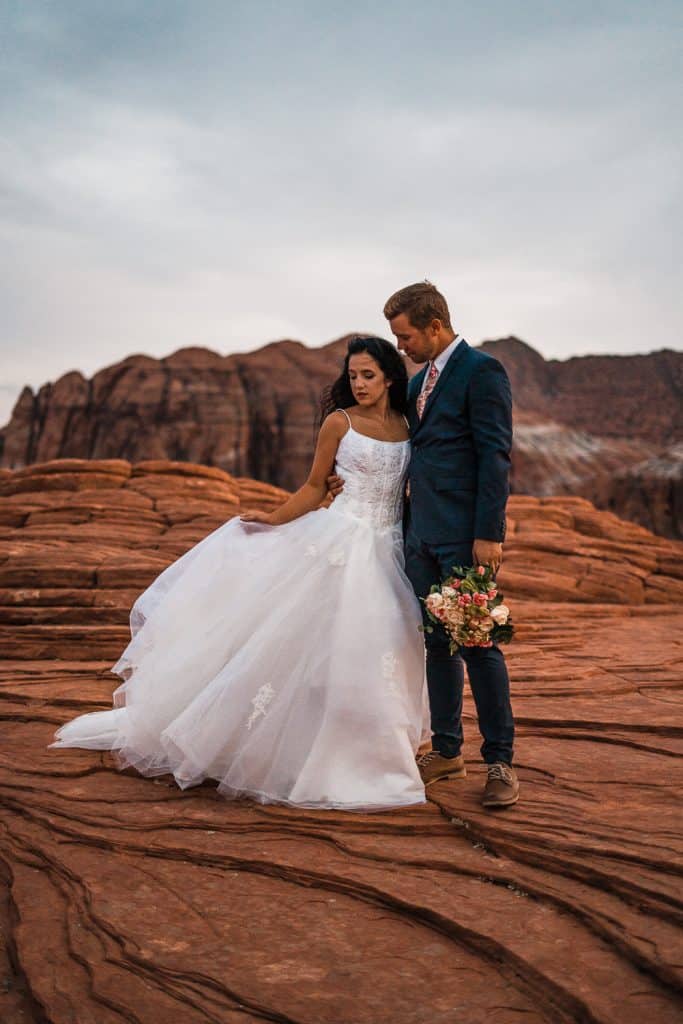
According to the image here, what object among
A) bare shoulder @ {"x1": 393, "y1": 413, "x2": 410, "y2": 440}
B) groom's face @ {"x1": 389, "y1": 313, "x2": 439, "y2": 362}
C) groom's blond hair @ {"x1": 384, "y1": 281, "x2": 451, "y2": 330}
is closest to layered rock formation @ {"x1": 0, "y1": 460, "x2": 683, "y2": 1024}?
bare shoulder @ {"x1": 393, "y1": 413, "x2": 410, "y2": 440}

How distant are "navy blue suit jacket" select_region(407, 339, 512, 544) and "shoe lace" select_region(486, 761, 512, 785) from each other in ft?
3.71

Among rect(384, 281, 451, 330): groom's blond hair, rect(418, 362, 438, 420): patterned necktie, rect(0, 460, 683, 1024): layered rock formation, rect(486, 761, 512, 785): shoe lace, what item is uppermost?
rect(384, 281, 451, 330): groom's blond hair

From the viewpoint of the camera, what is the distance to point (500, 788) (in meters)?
3.79

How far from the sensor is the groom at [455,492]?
386 cm

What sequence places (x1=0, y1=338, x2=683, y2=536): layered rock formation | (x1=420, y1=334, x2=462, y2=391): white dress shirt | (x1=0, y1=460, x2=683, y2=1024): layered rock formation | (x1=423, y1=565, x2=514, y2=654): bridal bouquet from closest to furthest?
(x1=0, y1=460, x2=683, y2=1024): layered rock formation
(x1=423, y1=565, x2=514, y2=654): bridal bouquet
(x1=420, y1=334, x2=462, y2=391): white dress shirt
(x1=0, y1=338, x2=683, y2=536): layered rock formation

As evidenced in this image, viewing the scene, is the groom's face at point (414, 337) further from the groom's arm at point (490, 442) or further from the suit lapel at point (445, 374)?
the groom's arm at point (490, 442)

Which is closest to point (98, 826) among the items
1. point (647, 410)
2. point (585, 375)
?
point (647, 410)

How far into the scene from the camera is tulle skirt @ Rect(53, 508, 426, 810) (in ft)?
12.8

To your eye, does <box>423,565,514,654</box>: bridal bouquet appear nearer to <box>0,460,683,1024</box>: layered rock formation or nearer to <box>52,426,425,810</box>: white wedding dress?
<box>52,426,425,810</box>: white wedding dress

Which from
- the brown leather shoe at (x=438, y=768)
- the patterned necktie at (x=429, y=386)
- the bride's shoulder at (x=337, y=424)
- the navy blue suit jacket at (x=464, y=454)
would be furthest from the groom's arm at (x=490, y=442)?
the brown leather shoe at (x=438, y=768)

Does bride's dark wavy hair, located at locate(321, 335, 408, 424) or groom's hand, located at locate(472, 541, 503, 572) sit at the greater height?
bride's dark wavy hair, located at locate(321, 335, 408, 424)

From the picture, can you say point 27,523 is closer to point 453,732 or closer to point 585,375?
point 453,732

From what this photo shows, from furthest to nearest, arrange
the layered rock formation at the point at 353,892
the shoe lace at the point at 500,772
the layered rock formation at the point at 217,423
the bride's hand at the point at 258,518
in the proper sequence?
1. the layered rock formation at the point at 217,423
2. the bride's hand at the point at 258,518
3. the shoe lace at the point at 500,772
4. the layered rock formation at the point at 353,892

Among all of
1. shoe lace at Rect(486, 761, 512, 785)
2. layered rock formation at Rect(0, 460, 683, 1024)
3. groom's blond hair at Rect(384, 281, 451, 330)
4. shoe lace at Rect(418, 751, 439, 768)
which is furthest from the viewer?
shoe lace at Rect(418, 751, 439, 768)
